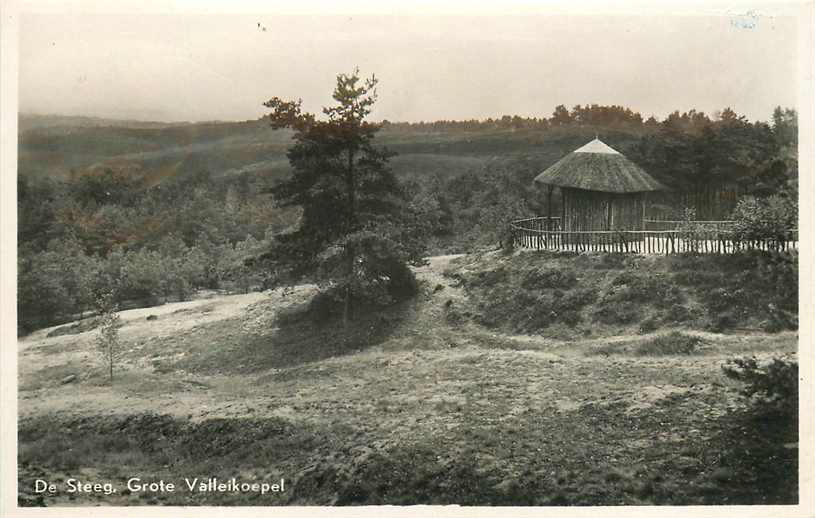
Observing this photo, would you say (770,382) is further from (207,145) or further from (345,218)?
(207,145)

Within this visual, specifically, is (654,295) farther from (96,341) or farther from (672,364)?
(96,341)

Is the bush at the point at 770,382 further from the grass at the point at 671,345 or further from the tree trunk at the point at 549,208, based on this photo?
the tree trunk at the point at 549,208

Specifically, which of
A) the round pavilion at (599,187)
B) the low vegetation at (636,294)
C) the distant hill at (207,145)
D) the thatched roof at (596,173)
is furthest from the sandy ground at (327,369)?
the thatched roof at (596,173)

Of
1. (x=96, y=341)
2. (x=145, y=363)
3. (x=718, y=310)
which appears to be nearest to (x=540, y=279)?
(x=718, y=310)

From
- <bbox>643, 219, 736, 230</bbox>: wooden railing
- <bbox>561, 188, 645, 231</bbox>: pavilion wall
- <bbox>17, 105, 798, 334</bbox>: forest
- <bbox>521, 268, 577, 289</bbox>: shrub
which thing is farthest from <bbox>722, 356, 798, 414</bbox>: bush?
<bbox>561, 188, 645, 231</bbox>: pavilion wall

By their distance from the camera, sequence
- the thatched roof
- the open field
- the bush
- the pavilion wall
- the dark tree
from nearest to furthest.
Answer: the open field, the bush, the dark tree, the thatched roof, the pavilion wall

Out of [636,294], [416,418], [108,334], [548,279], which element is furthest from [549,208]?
[108,334]

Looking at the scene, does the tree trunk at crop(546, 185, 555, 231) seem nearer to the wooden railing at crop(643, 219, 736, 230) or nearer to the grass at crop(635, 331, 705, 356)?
the wooden railing at crop(643, 219, 736, 230)
